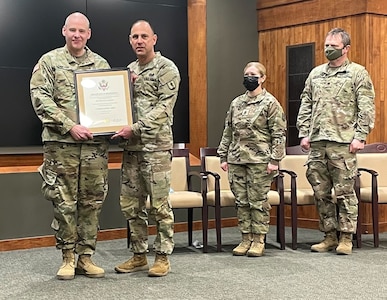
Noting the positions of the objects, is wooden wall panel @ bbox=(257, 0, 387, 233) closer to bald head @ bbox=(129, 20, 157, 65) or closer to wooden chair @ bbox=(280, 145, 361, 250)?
wooden chair @ bbox=(280, 145, 361, 250)

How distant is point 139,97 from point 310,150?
170 centimetres

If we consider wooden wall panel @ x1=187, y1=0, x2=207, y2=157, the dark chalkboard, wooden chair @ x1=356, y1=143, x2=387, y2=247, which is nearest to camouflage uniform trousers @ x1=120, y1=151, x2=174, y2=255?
the dark chalkboard

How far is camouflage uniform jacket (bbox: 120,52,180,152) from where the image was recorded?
409 cm

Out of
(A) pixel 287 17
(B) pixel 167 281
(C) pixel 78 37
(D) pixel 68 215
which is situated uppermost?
(A) pixel 287 17

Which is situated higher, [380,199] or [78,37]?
[78,37]

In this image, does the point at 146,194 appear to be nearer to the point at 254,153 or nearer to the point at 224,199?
the point at 254,153

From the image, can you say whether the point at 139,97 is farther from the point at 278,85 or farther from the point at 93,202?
the point at 278,85

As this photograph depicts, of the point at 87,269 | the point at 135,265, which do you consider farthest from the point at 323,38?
the point at 87,269

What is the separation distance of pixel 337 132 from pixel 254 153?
672 millimetres

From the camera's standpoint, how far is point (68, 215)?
4105mm

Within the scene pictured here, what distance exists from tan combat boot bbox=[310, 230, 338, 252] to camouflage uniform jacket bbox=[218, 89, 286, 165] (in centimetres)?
82

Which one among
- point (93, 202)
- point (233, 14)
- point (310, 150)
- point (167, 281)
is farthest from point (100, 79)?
point (233, 14)

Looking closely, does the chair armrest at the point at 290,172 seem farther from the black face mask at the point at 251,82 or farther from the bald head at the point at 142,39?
the bald head at the point at 142,39

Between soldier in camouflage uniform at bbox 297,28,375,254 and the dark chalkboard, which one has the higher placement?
the dark chalkboard
